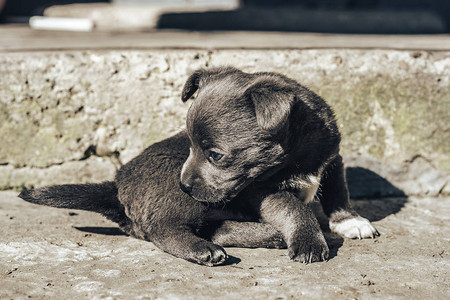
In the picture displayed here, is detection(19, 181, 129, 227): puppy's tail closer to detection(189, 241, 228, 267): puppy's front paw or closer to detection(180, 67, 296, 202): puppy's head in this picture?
detection(180, 67, 296, 202): puppy's head

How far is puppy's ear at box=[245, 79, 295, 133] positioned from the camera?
3.30 meters

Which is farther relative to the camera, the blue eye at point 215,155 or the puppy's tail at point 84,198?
the blue eye at point 215,155

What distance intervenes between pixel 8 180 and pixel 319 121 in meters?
2.85

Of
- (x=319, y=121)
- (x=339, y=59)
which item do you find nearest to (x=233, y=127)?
(x=319, y=121)

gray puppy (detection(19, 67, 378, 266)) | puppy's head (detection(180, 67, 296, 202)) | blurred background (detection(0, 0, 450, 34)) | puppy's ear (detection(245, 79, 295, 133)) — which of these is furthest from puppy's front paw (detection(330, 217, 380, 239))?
blurred background (detection(0, 0, 450, 34))

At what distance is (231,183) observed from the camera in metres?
3.69

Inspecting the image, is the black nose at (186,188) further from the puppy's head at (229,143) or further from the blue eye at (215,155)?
the blue eye at (215,155)

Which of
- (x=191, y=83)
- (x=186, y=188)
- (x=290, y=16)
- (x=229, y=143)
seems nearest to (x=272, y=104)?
(x=229, y=143)

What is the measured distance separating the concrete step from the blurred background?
317cm

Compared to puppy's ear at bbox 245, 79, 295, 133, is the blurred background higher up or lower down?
higher up

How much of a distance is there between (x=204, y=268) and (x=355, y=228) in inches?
47.9

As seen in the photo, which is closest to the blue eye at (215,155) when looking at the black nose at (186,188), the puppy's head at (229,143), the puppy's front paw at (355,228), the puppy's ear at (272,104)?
the puppy's head at (229,143)

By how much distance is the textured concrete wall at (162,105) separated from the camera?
15.7 feet

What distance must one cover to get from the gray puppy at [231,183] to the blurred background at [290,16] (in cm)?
435
